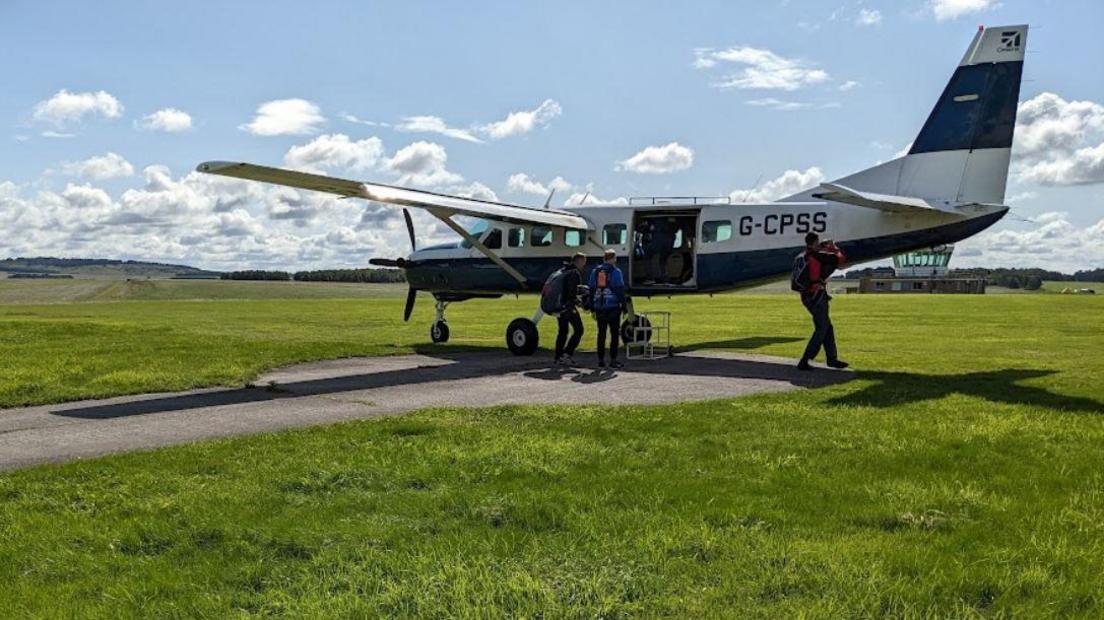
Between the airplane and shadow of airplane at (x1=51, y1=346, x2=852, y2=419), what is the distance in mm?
1734

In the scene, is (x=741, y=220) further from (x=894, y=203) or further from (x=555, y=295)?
(x=555, y=295)

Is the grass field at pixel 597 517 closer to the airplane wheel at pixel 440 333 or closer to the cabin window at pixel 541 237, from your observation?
the cabin window at pixel 541 237

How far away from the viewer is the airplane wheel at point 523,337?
58.7 feet

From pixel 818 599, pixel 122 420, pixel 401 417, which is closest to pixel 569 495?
pixel 818 599

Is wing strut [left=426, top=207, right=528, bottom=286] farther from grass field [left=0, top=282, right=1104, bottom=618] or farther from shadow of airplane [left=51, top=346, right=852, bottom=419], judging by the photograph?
grass field [left=0, top=282, right=1104, bottom=618]

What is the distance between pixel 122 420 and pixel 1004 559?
885 cm

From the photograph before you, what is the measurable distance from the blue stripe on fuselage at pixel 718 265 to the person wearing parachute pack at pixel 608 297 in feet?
12.4

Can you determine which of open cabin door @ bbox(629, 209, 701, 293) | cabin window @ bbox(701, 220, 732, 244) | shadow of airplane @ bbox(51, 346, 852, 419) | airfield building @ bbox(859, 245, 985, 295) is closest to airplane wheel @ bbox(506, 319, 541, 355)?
shadow of airplane @ bbox(51, 346, 852, 419)

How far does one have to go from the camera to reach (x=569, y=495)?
5902 mm


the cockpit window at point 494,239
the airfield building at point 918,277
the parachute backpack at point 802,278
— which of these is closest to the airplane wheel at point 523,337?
the cockpit window at point 494,239

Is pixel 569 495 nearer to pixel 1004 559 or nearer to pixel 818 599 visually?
pixel 818 599

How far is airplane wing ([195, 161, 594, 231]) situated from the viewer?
13.2 m

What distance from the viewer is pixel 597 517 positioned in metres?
5.38

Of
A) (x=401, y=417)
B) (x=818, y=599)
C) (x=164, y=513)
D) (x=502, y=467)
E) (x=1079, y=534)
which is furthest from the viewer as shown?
(x=401, y=417)
